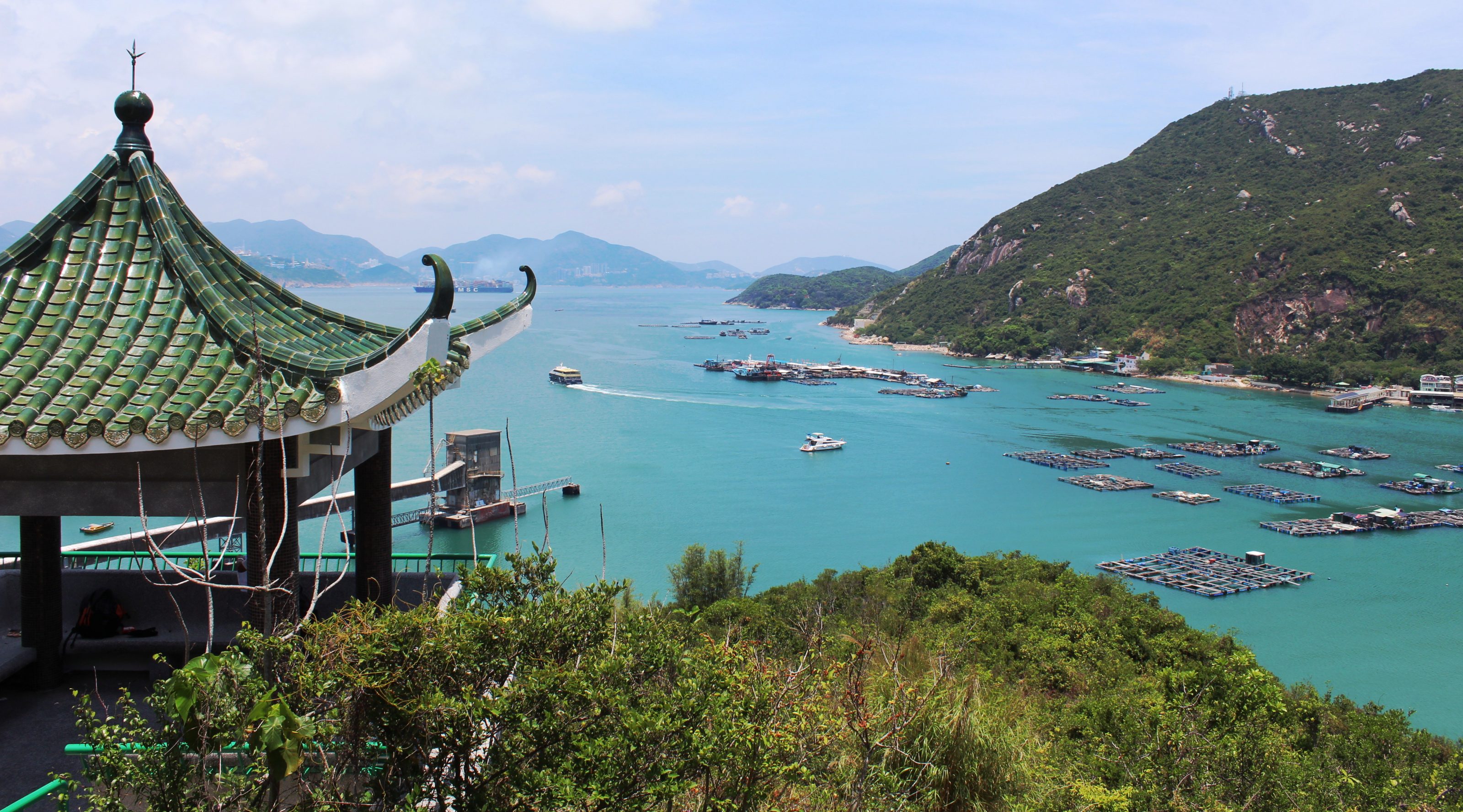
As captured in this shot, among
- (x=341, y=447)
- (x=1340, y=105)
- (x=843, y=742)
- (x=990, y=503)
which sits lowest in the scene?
(x=990, y=503)

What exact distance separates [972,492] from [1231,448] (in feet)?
47.3

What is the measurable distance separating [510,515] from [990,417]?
2979cm

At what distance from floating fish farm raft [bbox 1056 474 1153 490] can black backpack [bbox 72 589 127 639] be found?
3416 cm

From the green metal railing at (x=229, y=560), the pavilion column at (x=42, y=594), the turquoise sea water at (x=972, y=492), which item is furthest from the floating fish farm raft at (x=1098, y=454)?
the pavilion column at (x=42, y=594)

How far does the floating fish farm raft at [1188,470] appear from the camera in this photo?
37.4 meters

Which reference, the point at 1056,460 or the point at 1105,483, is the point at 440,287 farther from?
the point at 1056,460

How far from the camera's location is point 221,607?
19.2 feet

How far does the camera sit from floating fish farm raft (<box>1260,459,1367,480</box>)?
37.2 meters

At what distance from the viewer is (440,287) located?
376cm

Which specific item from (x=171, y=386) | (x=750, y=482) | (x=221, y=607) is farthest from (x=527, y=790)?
(x=750, y=482)

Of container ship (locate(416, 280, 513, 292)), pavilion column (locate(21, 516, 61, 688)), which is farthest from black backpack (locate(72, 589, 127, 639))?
container ship (locate(416, 280, 513, 292))

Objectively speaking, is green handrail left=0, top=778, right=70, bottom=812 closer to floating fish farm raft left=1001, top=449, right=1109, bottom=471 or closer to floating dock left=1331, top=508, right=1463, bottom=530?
floating dock left=1331, top=508, right=1463, bottom=530

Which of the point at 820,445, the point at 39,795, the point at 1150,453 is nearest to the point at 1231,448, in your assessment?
the point at 1150,453

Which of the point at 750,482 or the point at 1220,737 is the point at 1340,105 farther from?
the point at 1220,737
